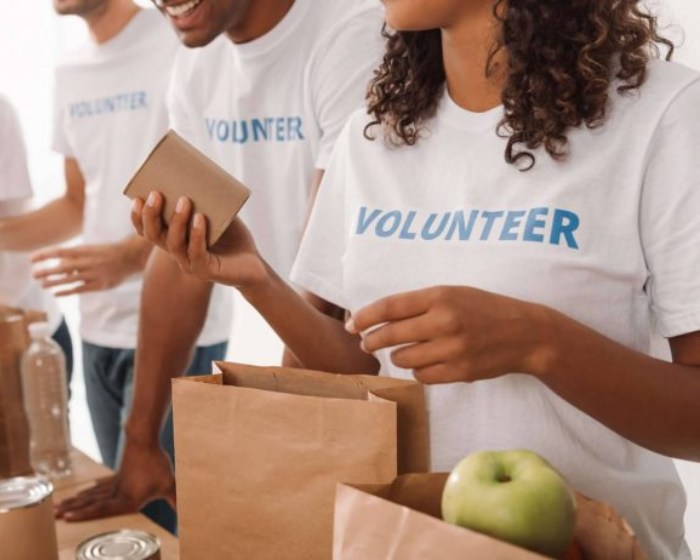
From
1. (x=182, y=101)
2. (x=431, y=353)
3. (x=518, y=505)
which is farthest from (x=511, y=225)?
(x=182, y=101)

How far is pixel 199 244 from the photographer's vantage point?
100 cm

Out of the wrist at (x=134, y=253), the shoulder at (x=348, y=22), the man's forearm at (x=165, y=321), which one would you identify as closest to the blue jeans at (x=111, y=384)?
the wrist at (x=134, y=253)

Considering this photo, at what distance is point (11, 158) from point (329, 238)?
134cm

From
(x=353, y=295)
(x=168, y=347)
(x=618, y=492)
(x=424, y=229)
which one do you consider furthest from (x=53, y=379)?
(x=618, y=492)

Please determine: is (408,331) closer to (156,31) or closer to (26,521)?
(26,521)

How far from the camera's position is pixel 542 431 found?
3.44 ft

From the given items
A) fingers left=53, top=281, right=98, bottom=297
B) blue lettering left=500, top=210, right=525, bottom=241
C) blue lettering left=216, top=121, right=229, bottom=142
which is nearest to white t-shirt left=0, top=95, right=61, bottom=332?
fingers left=53, top=281, right=98, bottom=297

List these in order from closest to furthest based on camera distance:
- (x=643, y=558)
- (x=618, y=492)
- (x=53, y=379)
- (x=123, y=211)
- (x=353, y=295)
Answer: (x=643, y=558) < (x=618, y=492) < (x=353, y=295) < (x=53, y=379) < (x=123, y=211)

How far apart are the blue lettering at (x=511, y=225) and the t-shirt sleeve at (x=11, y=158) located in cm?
163

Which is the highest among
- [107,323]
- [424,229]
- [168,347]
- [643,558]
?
[424,229]

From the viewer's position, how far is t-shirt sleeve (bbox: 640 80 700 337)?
0.95 meters

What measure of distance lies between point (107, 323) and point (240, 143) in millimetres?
824

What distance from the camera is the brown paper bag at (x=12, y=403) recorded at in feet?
4.50

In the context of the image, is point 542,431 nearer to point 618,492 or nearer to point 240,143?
point 618,492
